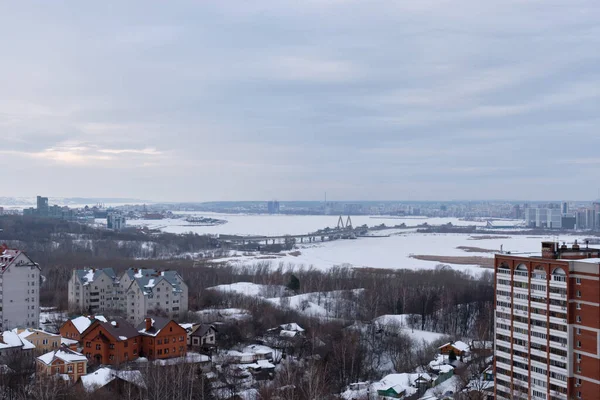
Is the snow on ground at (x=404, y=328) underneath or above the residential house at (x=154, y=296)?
underneath

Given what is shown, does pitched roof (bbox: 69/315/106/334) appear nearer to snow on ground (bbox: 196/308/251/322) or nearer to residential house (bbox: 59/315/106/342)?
residential house (bbox: 59/315/106/342)

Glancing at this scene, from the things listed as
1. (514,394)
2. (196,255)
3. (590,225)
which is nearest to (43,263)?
(196,255)

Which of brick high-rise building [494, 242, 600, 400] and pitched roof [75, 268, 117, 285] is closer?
brick high-rise building [494, 242, 600, 400]

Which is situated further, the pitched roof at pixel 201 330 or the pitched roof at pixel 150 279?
the pitched roof at pixel 150 279

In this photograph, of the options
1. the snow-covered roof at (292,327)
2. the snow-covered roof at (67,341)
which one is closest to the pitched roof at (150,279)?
the snow-covered roof at (292,327)

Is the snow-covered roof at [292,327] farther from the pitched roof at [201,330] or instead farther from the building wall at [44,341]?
the building wall at [44,341]

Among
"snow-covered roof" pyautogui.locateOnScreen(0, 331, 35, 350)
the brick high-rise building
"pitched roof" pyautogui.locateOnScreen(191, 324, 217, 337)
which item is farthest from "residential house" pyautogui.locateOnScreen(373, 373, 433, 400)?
"snow-covered roof" pyautogui.locateOnScreen(0, 331, 35, 350)

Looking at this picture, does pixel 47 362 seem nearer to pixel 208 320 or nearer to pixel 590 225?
pixel 208 320
